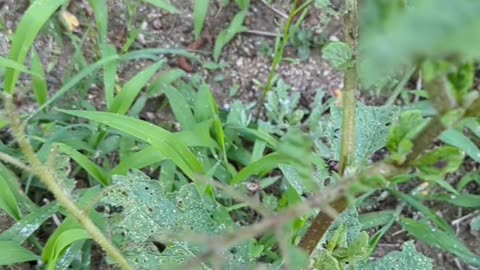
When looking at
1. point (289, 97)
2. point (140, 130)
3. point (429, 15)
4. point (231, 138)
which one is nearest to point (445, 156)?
point (429, 15)

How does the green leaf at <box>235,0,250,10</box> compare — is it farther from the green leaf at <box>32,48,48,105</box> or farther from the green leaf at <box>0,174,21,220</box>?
the green leaf at <box>0,174,21,220</box>

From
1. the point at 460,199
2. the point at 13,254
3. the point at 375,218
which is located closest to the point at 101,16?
the point at 13,254

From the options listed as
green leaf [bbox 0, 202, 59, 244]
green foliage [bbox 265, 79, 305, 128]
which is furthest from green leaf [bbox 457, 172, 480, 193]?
green leaf [bbox 0, 202, 59, 244]

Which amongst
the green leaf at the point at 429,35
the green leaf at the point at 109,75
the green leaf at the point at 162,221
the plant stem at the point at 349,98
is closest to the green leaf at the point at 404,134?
the plant stem at the point at 349,98

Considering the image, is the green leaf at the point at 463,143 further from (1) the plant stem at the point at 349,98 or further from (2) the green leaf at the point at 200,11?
(1) the plant stem at the point at 349,98

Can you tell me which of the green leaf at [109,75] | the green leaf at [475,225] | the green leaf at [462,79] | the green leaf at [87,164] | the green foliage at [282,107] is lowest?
the green leaf at [475,225]
